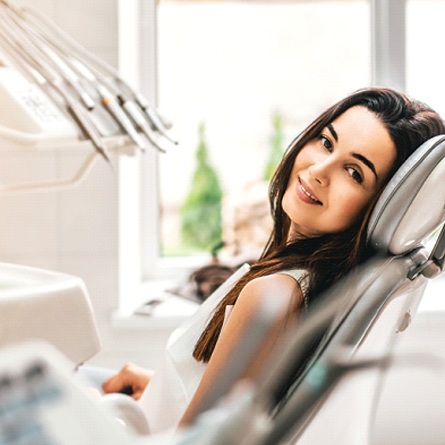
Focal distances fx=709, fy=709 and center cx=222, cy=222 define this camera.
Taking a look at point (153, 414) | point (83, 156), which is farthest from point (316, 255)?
point (83, 156)

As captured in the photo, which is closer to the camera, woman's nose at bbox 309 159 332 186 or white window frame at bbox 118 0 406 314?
woman's nose at bbox 309 159 332 186

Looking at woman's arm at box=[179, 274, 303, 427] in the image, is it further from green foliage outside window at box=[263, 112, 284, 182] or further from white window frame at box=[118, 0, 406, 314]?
green foliage outside window at box=[263, 112, 284, 182]

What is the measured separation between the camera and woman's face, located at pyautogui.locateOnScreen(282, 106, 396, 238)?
826 mm

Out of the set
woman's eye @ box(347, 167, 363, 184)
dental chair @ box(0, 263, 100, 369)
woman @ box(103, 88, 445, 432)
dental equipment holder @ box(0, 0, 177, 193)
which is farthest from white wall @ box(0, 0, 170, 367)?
dental chair @ box(0, 263, 100, 369)

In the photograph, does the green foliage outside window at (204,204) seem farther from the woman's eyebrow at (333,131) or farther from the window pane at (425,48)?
the woman's eyebrow at (333,131)

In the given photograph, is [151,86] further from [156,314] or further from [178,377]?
[178,377]

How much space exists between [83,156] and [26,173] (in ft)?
0.46

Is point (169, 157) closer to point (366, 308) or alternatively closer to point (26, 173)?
point (26, 173)

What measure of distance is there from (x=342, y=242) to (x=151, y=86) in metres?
1.41

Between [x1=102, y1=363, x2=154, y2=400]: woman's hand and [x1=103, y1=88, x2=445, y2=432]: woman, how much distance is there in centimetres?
22

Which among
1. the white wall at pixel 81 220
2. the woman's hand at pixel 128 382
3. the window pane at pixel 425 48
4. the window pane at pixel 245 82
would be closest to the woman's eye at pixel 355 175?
the woman's hand at pixel 128 382

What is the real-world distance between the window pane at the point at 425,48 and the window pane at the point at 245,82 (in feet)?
0.43

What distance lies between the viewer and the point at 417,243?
2.29 feet

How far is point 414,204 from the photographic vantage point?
0.68 m
